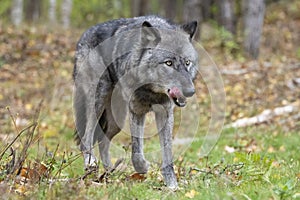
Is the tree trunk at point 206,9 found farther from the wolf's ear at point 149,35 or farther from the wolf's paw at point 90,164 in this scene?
the wolf's ear at point 149,35

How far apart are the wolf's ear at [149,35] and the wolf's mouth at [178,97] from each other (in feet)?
2.39

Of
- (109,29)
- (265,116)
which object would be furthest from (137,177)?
(265,116)

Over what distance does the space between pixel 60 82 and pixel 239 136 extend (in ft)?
19.9

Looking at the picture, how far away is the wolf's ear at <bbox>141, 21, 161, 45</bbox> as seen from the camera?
6.15 meters

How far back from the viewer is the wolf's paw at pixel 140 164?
6.55 meters

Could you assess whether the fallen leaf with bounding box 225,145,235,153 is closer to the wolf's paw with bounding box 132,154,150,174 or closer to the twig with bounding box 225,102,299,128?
the twig with bounding box 225,102,299,128

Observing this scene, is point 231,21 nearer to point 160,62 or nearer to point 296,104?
point 296,104

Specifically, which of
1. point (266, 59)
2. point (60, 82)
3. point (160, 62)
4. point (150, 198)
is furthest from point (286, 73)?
point (150, 198)

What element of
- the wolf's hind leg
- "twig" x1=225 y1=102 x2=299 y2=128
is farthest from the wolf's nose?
"twig" x1=225 y1=102 x2=299 y2=128

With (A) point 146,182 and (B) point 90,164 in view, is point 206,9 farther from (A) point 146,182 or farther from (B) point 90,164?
(A) point 146,182

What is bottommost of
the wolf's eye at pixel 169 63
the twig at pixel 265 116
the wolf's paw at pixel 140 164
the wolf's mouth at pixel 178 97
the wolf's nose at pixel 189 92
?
the twig at pixel 265 116

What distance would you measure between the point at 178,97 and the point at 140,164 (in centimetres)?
130

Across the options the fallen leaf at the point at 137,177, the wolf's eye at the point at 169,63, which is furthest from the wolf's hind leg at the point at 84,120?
the wolf's eye at the point at 169,63

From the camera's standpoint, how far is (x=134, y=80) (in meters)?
6.38
